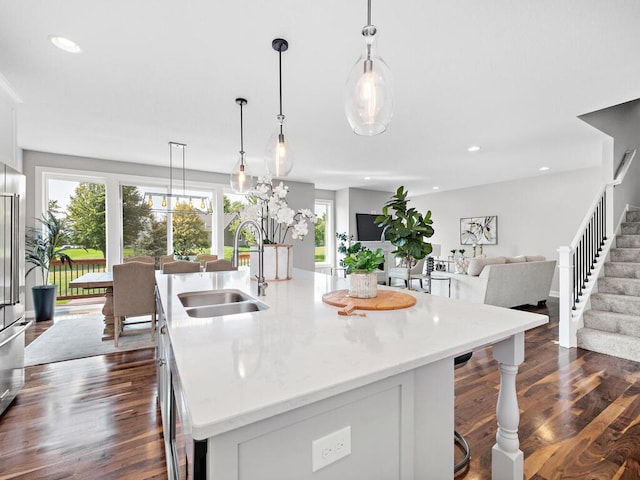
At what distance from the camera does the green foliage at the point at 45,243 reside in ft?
14.4

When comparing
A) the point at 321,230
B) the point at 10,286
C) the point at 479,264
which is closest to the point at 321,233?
the point at 321,230

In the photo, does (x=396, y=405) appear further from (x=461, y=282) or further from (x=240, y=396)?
(x=461, y=282)

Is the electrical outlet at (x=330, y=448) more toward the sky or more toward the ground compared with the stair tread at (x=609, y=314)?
more toward the sky

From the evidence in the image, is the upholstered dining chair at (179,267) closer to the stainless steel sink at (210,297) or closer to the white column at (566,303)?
the stainless steel sink at (210,297)

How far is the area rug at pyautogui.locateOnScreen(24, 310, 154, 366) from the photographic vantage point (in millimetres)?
3090

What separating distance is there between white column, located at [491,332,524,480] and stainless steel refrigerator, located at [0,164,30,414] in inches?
113

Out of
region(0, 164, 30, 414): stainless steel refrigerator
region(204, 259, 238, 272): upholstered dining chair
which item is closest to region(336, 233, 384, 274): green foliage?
region(0, 164, 30, 414): stainless steel refrigerator

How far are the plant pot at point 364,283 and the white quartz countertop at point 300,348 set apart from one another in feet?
0.56

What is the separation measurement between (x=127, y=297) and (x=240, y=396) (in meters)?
3.31

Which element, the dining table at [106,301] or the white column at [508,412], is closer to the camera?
the white column at [508,412]

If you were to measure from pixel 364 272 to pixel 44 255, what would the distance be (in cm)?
507

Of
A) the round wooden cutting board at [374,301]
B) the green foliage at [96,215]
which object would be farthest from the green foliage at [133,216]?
the round wooden cutting board at [374,301]

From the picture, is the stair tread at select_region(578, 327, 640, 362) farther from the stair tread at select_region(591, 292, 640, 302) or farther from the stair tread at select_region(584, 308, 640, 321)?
the stair tread at select_region(591, 292, 640, 302)

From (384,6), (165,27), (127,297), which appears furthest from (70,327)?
(384,6)
